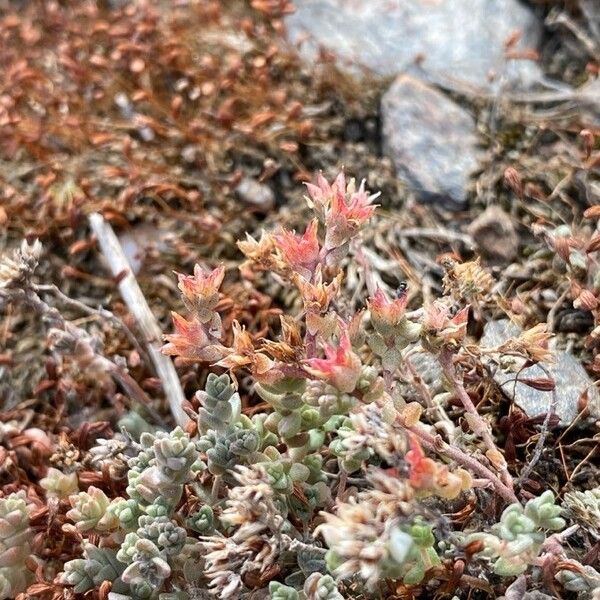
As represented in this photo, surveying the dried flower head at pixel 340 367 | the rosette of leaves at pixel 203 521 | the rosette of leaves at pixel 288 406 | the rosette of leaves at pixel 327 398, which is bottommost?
the rosette of leaves at pixel 203 521

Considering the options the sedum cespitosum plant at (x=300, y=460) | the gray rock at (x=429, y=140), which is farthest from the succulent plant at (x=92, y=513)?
the gray rock at (x=429, y=140)

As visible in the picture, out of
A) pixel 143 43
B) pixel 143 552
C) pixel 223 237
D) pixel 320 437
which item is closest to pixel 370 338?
pixel 320 437

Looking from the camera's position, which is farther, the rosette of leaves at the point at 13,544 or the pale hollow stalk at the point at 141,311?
the pale hollow stalk at the point at 141,311

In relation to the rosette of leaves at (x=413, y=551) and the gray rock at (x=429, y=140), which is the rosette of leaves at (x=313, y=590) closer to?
the rosette of leaves at (x=413, y=551)

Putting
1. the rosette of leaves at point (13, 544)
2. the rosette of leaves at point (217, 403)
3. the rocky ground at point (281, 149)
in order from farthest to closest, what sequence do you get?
the rocky ground at point (281, 149) < the rosette of leaves at point (13, 544) < the rosette of leaves at point (217, 403)

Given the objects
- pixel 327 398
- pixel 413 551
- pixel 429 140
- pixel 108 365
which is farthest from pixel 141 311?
pixel 413 551

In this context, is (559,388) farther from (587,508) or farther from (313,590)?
(313,590)

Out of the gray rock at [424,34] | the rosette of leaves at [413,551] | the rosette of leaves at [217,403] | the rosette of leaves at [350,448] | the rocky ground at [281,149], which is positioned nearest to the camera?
the rosette of leaves at [413,551]
